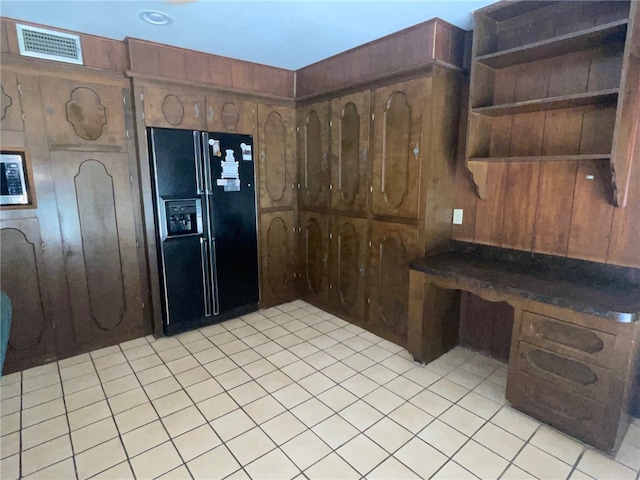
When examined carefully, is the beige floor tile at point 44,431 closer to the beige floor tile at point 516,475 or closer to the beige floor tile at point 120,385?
the beige floor tile at point 120,385

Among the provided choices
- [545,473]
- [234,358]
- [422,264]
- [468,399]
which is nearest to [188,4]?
[422,264]

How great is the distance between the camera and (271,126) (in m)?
3.49

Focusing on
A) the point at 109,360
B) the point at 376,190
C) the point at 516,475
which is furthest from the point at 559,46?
the point at 109,360

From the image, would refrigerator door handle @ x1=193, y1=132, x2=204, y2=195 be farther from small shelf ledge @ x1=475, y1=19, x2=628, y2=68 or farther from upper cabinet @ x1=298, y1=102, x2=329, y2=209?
small shelf ledge @ x1=475, y1=19, x2=628, y2=68

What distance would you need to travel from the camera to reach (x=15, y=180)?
7.89 ft

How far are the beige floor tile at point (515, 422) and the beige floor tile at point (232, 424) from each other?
1457mm

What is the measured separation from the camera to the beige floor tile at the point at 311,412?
2.04m

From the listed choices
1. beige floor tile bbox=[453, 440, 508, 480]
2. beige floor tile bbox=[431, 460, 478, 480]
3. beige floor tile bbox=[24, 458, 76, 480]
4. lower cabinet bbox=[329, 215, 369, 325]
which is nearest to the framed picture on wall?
beige floor tile bbox=[24, 458, 76, 480]

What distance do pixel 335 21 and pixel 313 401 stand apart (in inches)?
101

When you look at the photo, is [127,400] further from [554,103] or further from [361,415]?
[554,103]

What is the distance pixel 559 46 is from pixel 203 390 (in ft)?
10.1

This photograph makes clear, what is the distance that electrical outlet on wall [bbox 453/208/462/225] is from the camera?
2744 millimetres

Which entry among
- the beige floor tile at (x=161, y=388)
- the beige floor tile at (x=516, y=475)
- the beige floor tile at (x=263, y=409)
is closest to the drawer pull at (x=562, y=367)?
the beige floor tile at (x=516, y=475)

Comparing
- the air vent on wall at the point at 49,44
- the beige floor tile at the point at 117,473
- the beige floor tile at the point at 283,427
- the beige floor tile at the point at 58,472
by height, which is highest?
the air vent on wall at the point at 49,44
